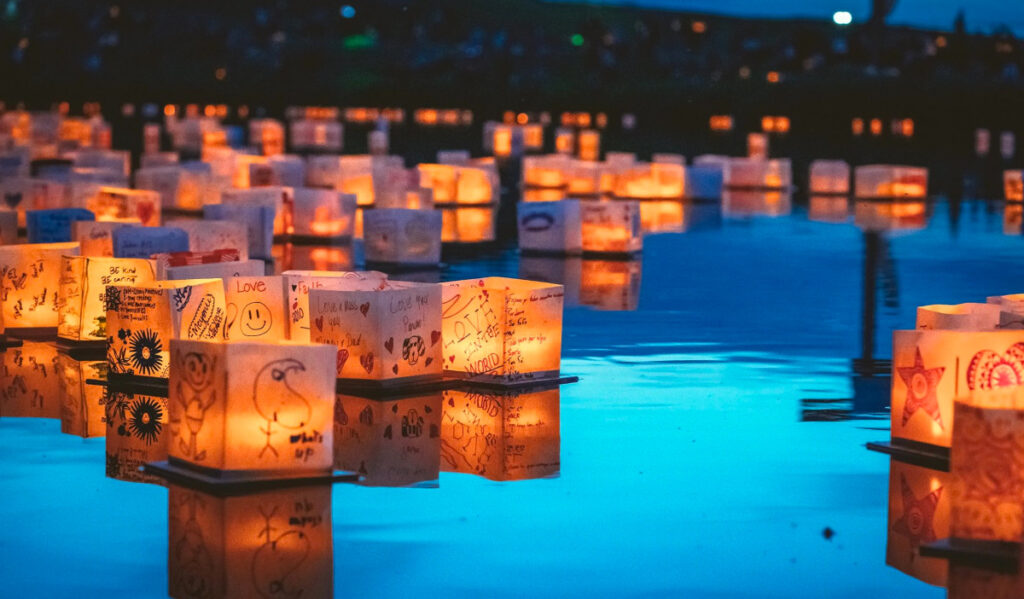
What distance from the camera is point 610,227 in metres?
25.2

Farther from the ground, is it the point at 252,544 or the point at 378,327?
the point at 378,327

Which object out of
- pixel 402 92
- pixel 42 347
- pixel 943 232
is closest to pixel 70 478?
pixel 42 347

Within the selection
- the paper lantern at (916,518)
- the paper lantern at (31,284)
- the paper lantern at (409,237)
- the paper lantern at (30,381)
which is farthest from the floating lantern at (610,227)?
the paper lantern at (916,518)

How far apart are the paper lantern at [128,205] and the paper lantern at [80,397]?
9789mm

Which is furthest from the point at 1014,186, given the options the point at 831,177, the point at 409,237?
the point at 409,237

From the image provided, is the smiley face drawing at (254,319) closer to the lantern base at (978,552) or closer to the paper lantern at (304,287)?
the paper lantern at (304,287)

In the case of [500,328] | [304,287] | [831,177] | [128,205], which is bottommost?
[500,328]

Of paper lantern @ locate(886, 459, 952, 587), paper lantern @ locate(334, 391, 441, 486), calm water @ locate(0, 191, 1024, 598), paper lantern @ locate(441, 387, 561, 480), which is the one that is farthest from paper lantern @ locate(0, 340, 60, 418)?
paper lantern @ locate(886, 459, 952, 587)

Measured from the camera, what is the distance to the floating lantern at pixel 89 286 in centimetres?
1500

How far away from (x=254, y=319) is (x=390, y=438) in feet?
7.95

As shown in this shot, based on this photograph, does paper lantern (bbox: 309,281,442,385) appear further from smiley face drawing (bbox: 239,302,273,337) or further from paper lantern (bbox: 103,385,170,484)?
paper lantern (bbox: 103,385,170,484)

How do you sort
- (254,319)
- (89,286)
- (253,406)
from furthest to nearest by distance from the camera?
(89,286) → (254,319) → (253,406)

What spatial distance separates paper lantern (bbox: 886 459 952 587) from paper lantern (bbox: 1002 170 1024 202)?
28.5 m

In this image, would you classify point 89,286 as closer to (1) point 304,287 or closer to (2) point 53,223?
(1) point 304,287
